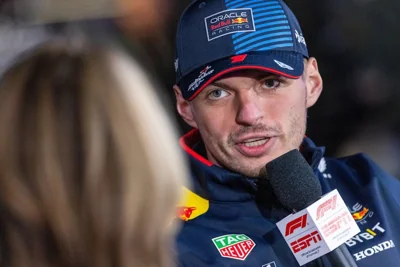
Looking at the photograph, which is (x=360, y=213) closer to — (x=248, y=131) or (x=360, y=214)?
(x=360, y=214)

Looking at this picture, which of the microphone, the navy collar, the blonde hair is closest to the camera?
the blonde hair

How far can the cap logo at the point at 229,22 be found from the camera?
1.91 metres

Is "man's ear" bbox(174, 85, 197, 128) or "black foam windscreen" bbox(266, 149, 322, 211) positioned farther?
"man's ear" bbox(174, 85, 197, 128)

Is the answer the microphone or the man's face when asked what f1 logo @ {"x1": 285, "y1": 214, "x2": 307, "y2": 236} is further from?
the man's face

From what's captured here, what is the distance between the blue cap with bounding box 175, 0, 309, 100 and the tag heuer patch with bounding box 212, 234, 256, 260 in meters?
0.40

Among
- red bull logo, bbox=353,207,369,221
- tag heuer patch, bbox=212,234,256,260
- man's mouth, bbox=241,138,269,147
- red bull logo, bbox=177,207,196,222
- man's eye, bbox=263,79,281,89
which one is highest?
man's eye, bbox=263,79,281,89

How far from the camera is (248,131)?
1860mm

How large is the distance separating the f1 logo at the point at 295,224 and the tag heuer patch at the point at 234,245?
24 centimetres

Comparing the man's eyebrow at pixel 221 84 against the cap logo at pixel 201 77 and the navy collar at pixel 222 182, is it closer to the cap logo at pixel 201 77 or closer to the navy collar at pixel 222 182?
the cap logo at pixel 201 77

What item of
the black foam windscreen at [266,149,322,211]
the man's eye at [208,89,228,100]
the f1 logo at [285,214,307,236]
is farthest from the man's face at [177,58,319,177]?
the f1 logo at [285,214,307,236]

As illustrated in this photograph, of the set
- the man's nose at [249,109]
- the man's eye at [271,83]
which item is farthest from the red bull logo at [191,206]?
the man's eye at [271,83]

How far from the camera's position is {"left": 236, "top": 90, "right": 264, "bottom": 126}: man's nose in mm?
1853

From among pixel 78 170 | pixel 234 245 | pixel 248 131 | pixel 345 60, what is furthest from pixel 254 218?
pixel 345 60

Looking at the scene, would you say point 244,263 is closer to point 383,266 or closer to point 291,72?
point 383,266
